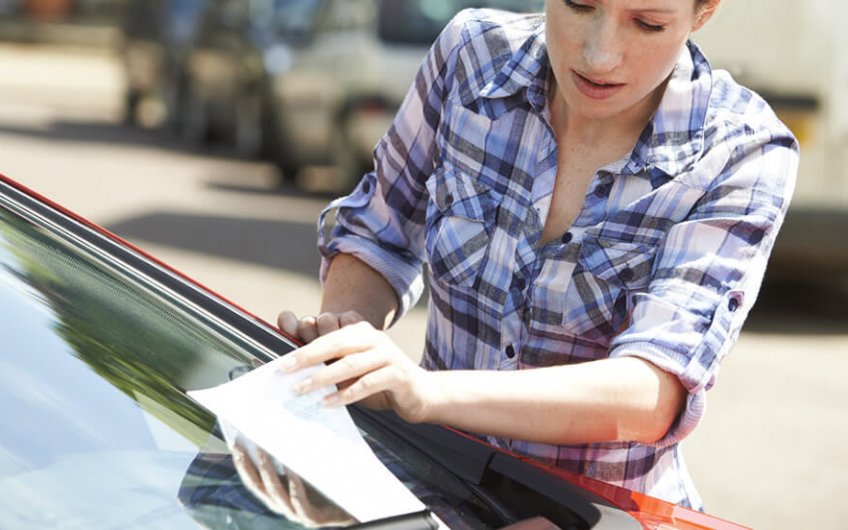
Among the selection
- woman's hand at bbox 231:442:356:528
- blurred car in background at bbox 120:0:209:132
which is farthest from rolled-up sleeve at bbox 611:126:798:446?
blurred car in background at bbox 120:0:209:132

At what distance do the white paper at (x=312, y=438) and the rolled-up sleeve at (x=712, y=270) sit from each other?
37 cm

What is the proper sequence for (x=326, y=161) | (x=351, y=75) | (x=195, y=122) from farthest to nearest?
(x=195, y=122)
(x=326, y=161)
(x=351, y=75)

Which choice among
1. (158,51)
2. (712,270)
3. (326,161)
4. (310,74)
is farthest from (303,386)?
(158,51)

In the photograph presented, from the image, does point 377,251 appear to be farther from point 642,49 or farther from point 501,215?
point 642,49

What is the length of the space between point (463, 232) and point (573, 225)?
161 mm

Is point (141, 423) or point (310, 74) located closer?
point (141, 423)

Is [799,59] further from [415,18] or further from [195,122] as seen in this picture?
[195,122]

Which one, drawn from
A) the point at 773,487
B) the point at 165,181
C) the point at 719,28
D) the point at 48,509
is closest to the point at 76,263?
the point at 48,509

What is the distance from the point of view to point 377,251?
2.19 m

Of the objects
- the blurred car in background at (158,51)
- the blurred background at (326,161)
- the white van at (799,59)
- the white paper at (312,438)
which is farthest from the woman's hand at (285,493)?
the blurred car in background at (158,51)

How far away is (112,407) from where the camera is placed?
5.45ft

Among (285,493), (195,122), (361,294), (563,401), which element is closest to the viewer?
(285,493)

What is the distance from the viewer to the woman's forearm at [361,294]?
217 centimetres

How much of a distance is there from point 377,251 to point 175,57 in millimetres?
12159
